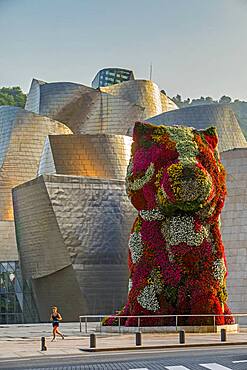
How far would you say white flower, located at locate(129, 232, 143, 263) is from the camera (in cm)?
2871

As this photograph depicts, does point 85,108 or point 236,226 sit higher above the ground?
point 85,108

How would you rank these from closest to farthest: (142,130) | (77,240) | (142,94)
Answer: (142,130) < (77,240) < (142,94)

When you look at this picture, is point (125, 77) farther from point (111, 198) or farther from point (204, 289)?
point (204, 289)

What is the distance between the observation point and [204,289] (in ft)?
90.1

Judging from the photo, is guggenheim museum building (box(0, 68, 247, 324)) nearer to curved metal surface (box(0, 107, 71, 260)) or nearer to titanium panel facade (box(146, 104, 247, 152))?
curved metal surface (box(0, 107, 71, 260))

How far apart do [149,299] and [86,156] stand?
2283 centimetres

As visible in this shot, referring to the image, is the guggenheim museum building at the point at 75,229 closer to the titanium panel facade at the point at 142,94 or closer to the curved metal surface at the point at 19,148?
the curved metal surface at the point at 19,148

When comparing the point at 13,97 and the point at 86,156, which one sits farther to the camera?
the point at 13,97

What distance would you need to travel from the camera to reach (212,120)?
60.4 m

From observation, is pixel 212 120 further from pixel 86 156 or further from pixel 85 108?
pixel 86 156

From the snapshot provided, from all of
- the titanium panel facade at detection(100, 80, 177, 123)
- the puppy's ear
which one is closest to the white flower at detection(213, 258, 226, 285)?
the puppy's ear

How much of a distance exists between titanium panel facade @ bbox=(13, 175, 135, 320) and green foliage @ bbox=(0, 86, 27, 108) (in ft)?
245

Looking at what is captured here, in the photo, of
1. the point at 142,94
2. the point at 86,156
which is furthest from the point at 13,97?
the point at 86,156

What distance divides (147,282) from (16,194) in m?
20.4
